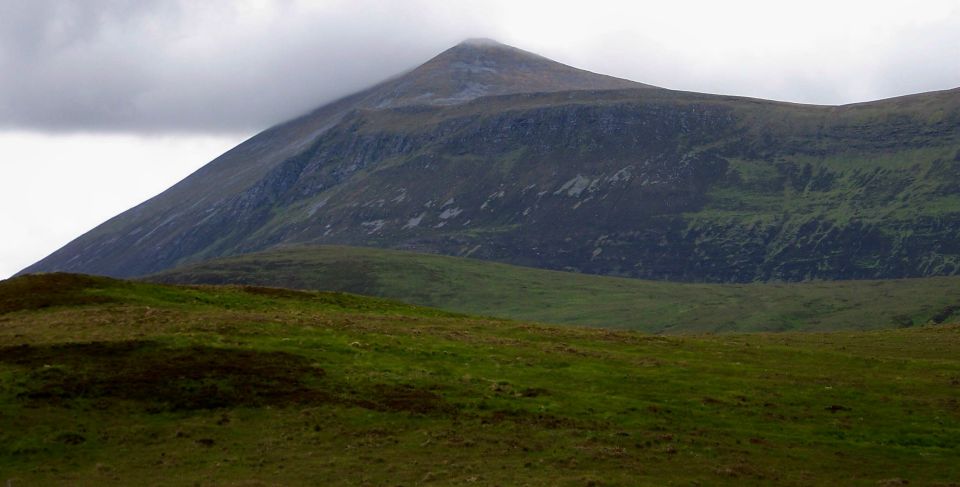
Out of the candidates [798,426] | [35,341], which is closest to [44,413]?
[35,341]

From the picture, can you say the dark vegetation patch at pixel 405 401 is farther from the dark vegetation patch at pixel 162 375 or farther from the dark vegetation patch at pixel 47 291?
the dark vegetation patch at pixel 47 291

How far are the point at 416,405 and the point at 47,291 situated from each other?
108 ft

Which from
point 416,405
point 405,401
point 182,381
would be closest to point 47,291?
point 182,381

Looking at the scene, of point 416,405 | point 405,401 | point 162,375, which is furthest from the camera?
point 162,375

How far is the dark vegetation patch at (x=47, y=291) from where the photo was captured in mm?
70250

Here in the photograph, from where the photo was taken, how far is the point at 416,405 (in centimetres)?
5412

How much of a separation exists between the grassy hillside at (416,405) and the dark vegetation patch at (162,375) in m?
0.13

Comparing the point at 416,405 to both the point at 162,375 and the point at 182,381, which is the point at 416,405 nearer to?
the point at 182,381

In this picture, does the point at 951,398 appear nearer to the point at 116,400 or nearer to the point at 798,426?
the point at 798,426

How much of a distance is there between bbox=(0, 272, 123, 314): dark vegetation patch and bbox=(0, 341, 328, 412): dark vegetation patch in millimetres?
13039

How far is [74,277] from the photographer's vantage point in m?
76.8

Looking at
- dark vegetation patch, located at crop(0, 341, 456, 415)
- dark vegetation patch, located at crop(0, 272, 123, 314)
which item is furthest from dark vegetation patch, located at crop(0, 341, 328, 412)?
dark vegetation patch, located at crop(0, 272, 123, 314)

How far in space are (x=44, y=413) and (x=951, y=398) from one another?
47.9 m

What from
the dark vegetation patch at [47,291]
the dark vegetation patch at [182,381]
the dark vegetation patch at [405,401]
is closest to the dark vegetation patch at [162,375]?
the dark vegetation patch at [182,381]
